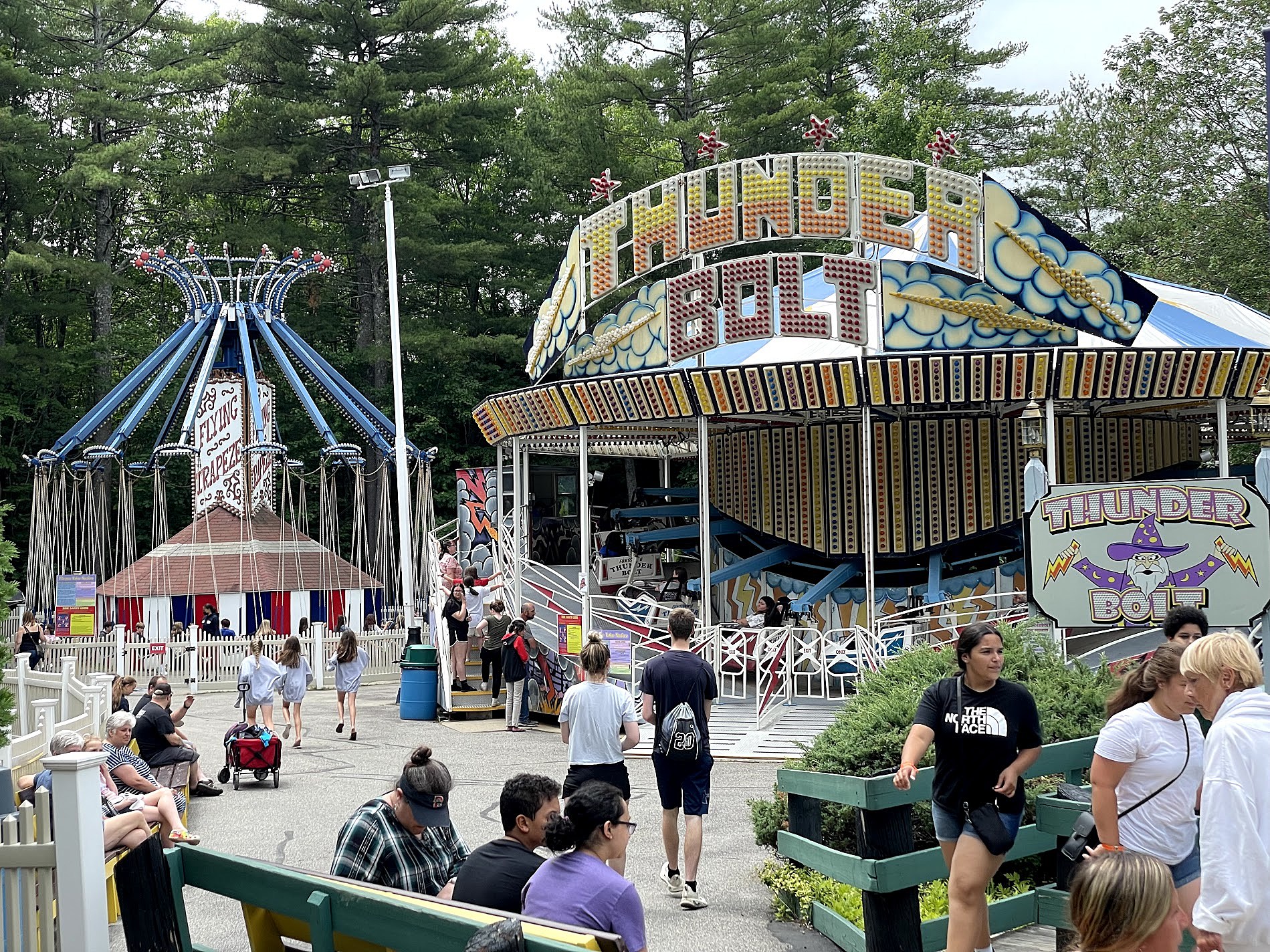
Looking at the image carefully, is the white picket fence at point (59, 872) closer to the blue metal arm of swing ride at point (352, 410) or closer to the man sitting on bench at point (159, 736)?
the man sitting on bench at point (159, 736)

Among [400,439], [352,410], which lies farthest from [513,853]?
[352,410]

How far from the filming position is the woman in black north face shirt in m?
5.69

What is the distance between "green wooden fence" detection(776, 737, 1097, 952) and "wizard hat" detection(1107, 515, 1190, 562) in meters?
6.42

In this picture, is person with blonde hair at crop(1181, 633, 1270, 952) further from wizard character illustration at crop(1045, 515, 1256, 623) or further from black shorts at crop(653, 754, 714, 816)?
wizard character illustration at crop(1045, 515, 1256, 623)

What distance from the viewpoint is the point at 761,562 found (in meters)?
20.4

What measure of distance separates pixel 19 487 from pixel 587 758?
121 ft

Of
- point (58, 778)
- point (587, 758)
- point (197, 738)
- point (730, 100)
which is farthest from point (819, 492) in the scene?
point (730, 100)

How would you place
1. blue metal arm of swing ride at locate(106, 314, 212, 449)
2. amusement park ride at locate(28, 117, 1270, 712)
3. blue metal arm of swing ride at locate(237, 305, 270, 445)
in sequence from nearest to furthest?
amusement park ride at locate(28, 117, 1270, 712) → blue metal arm of swing ride at locate(106, 314, 212, 449) → blue metal arm of swing ride at locate(237, 305, 270, 445)

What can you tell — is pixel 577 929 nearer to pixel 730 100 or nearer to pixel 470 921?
pixel 470 921

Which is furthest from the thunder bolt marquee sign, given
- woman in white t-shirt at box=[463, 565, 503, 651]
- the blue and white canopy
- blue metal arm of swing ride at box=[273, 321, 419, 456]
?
blue metal arm of swing ride at box=[273, 321, 419, 456]

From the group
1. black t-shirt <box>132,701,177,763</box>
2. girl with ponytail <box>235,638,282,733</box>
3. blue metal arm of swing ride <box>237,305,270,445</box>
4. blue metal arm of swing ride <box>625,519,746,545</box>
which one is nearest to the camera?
black t-shirt <box>132,701,177,763</box>

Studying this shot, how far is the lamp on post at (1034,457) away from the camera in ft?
43.5

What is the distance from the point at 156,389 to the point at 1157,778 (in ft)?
94.2

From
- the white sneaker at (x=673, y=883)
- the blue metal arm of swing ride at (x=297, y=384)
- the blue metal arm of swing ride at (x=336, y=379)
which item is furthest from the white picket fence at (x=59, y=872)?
the blue metal arm of swing ride at (x=336, y=379)
